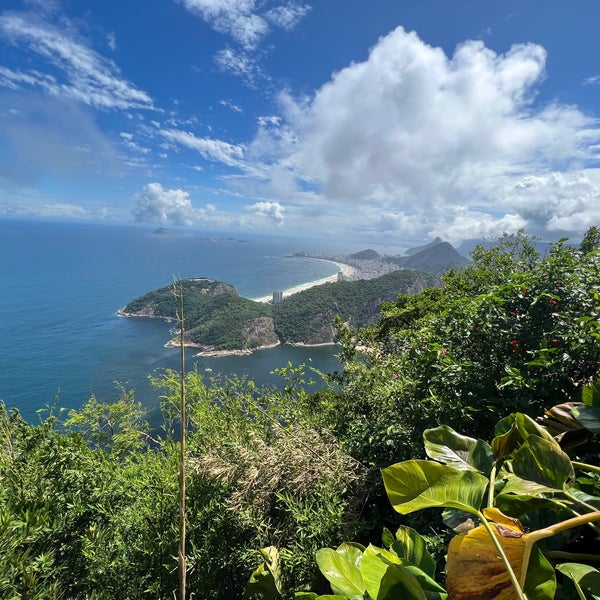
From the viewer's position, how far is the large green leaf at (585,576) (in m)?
0.56

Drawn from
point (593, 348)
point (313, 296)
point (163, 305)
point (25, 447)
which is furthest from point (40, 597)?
point (163, 305)

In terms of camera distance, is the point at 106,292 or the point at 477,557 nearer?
the point at 477,557

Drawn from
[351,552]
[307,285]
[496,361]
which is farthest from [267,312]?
[351,552]

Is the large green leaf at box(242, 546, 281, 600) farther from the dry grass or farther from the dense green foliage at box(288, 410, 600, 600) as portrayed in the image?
the dry grass

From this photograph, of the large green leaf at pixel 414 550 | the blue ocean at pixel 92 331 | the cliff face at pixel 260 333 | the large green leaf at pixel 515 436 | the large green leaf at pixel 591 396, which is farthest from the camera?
the cliff face at pixel 260 333

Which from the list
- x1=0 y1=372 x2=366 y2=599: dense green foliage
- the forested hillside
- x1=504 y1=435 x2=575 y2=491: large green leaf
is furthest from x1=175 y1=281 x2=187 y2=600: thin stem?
x1=0 y1=372 x2=366 y2=599: dense green foliage

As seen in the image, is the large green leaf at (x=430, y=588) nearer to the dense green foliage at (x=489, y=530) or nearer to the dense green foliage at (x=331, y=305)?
the dense green foliage at (x=489, y=530)

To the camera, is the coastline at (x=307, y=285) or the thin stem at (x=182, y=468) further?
the coastline at (x=307, y=285)

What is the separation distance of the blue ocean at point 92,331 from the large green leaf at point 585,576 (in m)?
1.39

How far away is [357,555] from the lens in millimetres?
797

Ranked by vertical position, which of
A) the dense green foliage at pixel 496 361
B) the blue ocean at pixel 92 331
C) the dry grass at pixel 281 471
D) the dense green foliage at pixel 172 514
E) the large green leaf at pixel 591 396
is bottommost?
the blue ocean at pixel 92 331

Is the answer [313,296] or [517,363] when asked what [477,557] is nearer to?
[517,363]

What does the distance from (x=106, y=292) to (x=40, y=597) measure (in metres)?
100

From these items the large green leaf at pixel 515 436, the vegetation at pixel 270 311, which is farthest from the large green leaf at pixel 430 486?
the vegetation at pixel 270 311
